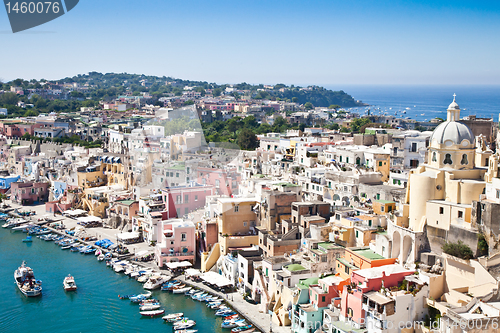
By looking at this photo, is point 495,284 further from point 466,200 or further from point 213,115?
point 213,115

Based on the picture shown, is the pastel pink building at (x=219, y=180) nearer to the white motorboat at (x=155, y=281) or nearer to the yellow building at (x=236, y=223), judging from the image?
the yellow building at (x=236, y=223)

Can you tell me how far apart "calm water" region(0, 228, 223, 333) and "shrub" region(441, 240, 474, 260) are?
4.72 metres

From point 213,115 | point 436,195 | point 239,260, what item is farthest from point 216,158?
point 213,115

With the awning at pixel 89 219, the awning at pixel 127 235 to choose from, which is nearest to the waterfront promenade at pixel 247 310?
the awning at pixel 127 235

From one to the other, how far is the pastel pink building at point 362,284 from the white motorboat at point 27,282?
734cm

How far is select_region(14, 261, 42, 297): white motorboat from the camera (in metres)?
12.4

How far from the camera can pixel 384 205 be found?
1224 cm

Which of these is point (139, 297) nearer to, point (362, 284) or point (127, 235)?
point (127, 235)

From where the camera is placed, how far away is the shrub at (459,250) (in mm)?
9172

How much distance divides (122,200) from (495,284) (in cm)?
1282

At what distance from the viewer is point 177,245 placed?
13883 mm

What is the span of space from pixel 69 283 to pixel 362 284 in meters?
7.32

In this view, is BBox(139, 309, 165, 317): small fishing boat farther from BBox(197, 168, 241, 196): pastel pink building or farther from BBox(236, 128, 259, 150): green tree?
BBox(236, 128, 259, 150): green tree

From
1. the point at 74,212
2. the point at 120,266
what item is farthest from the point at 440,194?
the point at 74,212
